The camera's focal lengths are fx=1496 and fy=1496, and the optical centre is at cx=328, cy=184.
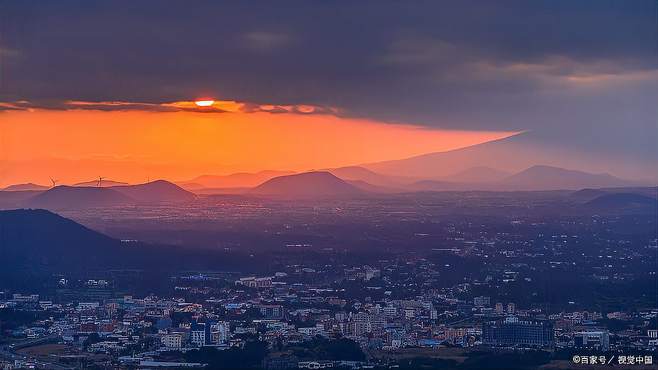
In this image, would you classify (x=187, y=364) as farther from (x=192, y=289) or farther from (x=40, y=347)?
(x=192, y=289)

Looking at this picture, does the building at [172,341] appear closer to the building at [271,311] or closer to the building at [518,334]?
the building at [271,311]

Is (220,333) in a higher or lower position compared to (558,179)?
lower

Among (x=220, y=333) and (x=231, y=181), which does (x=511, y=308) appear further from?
(x=231, y=181)

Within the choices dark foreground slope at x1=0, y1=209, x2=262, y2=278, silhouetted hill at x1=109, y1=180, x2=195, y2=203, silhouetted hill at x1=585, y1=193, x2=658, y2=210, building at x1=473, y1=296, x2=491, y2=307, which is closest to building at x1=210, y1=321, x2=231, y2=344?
building at x1=473, y1=296, x2=491, y2=307

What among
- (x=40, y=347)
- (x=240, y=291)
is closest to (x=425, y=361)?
(x=40, y=347)

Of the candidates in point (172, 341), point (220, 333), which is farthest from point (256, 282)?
point (172, 341)

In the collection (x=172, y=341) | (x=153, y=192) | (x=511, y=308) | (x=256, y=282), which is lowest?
(x=172, y=341)

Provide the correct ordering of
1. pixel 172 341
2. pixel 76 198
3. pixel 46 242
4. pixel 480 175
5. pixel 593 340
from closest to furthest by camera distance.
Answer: pixel 593 340
pixel 172 341
pixel 46 242
pixel 76 198
pixel 480 175
